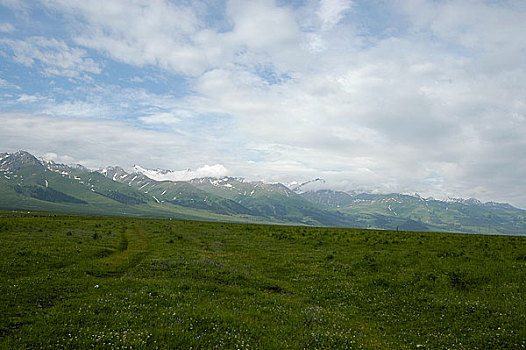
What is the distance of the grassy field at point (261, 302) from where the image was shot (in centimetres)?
1095

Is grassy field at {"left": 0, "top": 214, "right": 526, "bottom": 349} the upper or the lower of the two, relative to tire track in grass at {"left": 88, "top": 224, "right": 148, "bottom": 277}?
upper

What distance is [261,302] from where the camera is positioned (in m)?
15.8

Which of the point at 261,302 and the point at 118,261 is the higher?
the point at 261,302

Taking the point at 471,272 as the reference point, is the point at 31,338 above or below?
below

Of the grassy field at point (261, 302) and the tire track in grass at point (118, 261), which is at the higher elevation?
the grassy field at point (261, 302)

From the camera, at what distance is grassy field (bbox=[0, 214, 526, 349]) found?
35.9 ft

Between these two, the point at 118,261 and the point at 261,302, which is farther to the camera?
the point at 118,261

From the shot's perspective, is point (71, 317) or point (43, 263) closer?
point (71, 317)

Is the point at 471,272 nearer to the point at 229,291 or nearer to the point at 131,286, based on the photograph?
the point at 229,291

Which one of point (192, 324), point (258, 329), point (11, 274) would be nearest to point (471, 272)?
point (258, 329)

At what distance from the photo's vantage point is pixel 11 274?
18.4 m

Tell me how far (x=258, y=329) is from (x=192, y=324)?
9.33ft

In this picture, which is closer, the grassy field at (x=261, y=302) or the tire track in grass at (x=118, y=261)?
the grassy field at (x=261, y=302)

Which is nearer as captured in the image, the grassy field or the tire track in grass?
the grassy field
